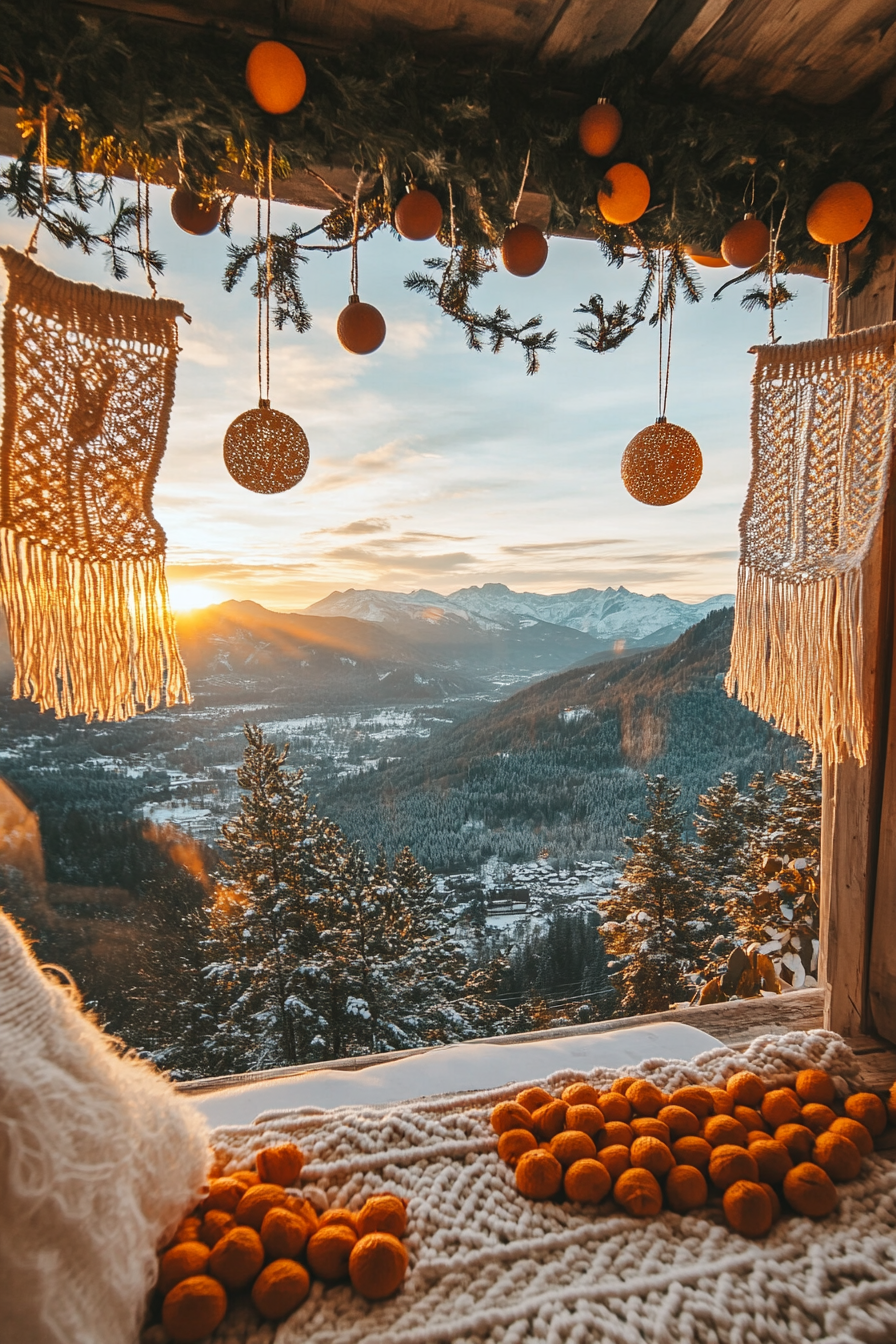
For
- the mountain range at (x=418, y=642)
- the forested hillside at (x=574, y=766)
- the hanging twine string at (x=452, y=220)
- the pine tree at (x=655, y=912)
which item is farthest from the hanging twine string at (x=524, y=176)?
the pine tree at (x=655, y=912)

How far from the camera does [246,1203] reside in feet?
2.90

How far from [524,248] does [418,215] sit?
0.21 m

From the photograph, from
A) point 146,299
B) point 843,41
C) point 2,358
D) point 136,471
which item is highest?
point 843,41

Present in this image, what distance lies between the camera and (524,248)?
1222mm

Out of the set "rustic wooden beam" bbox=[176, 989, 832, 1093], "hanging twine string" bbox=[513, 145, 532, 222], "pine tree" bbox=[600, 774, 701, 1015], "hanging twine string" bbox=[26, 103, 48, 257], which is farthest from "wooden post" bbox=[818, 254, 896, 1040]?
"pine tree" bbox=[600, 774, 701, 1015]

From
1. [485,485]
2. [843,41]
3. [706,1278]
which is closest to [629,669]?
[485,485]

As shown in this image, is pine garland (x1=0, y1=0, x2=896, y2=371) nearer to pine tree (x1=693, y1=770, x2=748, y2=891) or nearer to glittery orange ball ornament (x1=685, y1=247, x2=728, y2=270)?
glittery orange ball ornament (x1=685, y1=247, x2=728, y2=270)

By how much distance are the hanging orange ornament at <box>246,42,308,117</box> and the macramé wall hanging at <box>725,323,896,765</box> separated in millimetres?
954

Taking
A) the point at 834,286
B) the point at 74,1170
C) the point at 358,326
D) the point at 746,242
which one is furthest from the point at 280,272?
the point at 74,1170

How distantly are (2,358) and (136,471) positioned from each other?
0.73 ft

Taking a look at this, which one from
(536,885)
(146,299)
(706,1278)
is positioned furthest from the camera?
(536,885)

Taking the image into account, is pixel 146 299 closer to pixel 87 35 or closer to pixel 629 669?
pixel 87 35

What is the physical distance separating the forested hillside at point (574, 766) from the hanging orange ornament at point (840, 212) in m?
3.20

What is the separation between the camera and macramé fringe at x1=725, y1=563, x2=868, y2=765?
1269 mm
